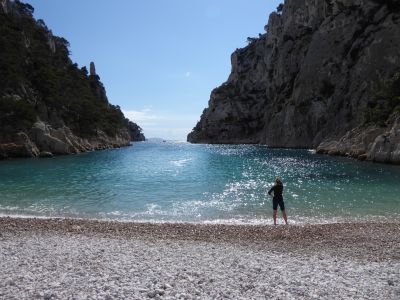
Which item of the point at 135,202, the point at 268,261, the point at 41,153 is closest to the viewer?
the point at 268,261

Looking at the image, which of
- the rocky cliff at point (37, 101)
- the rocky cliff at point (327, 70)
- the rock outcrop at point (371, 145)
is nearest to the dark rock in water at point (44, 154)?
the rocky cliff at point (37, 101)

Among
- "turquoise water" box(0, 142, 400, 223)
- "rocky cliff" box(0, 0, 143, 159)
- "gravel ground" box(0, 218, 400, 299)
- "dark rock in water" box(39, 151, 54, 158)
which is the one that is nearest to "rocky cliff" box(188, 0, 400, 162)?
"turquoise water" box(0, 142, 400, 223)

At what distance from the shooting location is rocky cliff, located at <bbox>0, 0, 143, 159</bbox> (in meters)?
72.9

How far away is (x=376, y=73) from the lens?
93125mm

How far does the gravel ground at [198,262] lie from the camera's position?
9.16 meters

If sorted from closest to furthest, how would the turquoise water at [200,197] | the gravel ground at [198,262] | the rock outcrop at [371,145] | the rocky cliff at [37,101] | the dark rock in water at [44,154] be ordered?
the gravel ground at [198,262], the turquoise water at [200,197], the rock outcrop at [371,145], the rocky cliff at [37,101], the dark rock in water at [44,154]

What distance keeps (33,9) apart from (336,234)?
147065 millimetres

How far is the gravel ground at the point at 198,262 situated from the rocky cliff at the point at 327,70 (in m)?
47.4

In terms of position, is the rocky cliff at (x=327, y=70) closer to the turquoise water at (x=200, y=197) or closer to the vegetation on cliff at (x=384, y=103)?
the vegetation on cliff at (x=384, y=103)

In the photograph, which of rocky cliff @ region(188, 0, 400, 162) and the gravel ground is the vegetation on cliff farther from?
the gravel ground

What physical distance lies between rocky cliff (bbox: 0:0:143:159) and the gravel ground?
6207 centimetres

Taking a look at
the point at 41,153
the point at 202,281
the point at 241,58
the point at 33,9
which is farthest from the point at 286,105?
the point at 202,281

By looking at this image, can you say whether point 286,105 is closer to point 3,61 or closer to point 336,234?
point 3,61

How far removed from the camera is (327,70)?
112m
